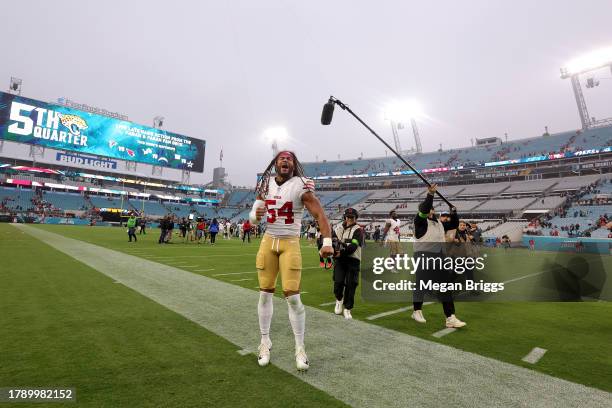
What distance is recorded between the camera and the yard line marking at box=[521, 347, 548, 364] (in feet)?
11.8

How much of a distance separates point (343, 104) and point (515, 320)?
4738 mm

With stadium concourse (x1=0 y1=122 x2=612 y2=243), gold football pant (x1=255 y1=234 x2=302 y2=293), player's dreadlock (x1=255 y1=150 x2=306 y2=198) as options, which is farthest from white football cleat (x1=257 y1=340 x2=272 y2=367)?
stadium concourse (x1=0 y1=122 x2=612 y2=243)

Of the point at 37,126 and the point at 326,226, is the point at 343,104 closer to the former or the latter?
the point at 326,226

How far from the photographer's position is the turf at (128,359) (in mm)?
2506

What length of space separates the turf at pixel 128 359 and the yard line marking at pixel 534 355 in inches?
101

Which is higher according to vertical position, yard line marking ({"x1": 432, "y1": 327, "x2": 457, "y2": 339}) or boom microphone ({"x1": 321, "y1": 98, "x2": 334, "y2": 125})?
boom microphone ({"x1": 321, "y1": 98, "x2": 334, "y2": 125})

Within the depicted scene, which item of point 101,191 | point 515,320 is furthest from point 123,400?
point 101,191

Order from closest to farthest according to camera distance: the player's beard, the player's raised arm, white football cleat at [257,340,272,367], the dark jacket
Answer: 1. white football cleat at [257,340,272,367]
2. the player's raised arm
3. the player's beard
4. the dark jacket

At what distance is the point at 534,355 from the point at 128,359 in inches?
178

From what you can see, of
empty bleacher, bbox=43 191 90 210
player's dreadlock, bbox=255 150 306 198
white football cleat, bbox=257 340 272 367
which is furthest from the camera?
empty bleacher, bbox=43 191 90 210

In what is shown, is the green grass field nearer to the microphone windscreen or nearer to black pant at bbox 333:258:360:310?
black pant at bbox 333:258:360:310

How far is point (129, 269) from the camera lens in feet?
28.9

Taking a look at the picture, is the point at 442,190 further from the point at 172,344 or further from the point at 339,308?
the point at 172,344

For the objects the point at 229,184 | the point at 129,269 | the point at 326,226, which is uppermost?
the point at 229,184
